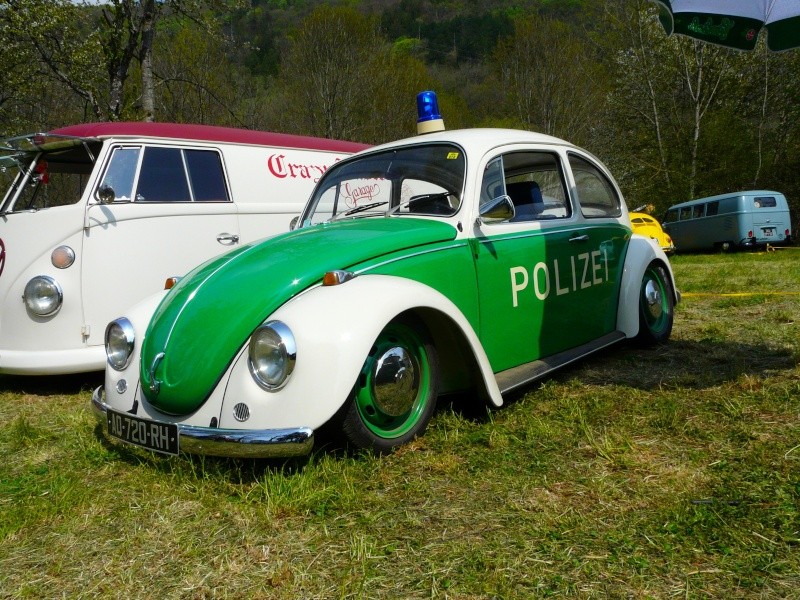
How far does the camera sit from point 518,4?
60.8 m

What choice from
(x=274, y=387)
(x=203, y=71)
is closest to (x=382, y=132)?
(x=203, y=71)

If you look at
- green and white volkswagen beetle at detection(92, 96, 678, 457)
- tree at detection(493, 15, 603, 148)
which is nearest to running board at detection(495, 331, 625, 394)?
green and white volkswagen beetle at detection(92, 96, 678, 457)

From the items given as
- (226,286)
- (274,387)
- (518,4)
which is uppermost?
(518,4)

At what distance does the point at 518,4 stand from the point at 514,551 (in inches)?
2562

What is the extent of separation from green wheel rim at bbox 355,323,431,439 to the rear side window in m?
3.41

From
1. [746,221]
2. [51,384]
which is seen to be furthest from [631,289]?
[746,221]

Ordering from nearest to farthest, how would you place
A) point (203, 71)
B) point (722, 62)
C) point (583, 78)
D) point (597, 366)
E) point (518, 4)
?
point (597, 366)
point (203, 71)
point (722, 62)
point (583, 78)
point (518, 4)

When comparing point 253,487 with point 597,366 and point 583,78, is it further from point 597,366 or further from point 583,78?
point 583,78

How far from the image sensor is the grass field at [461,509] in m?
2.25

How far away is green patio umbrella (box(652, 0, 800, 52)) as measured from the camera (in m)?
3.78

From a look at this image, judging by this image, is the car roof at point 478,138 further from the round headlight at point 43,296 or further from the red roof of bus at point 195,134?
the round headlight at point 43,296

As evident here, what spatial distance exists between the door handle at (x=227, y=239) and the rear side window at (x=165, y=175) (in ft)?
1.12

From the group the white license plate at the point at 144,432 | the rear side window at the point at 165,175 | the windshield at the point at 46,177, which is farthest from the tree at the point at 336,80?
the white license plate at the point at 144,432

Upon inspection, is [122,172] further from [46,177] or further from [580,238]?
[580,238]
